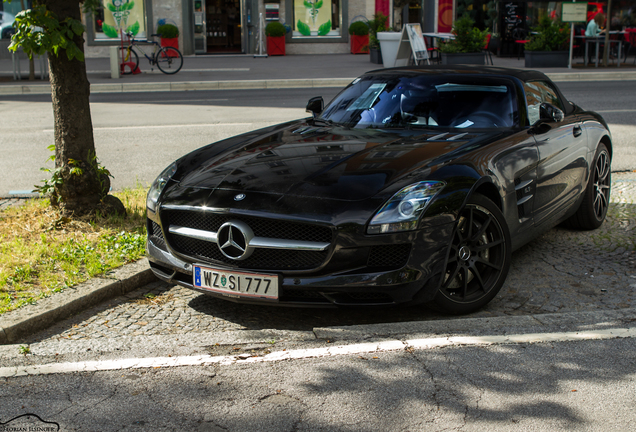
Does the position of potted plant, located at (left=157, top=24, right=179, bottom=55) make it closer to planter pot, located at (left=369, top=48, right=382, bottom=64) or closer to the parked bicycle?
the parked bicycle

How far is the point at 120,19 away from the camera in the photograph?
28.9m

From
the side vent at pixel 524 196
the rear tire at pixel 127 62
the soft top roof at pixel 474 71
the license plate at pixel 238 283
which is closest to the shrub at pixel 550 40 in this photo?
the rear tire at pixel 127 62

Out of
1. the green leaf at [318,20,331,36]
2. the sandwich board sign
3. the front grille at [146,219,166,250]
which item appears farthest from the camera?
the green leaf at [318,20,331,36]

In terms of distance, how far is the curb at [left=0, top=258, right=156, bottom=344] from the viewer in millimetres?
3816

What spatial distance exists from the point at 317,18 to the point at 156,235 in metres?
28.0

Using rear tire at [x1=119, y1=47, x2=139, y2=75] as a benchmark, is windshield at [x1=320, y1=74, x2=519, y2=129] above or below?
below

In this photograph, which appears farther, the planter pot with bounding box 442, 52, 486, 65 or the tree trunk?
the planter pot with bounding box 442, 52, 486, 65

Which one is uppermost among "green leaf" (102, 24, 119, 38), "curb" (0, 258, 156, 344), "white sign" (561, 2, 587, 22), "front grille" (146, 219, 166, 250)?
"green leaf" (102, 24, 119, 38)

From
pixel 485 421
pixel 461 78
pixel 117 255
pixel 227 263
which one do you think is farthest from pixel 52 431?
pixel 461 78

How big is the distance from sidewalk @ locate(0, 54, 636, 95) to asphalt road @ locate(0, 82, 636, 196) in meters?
1.00

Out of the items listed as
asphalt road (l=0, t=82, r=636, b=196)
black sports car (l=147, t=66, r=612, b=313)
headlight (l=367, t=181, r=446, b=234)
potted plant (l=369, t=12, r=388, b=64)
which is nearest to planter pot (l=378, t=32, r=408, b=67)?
potted plant (l=369, t=12, r=388, b=64)

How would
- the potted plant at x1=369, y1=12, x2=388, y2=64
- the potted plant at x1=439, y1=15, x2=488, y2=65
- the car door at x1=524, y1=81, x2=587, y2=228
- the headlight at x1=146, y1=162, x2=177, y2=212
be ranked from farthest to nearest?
the potted plant at x1=369, y1=12, x2=388, y2=64
the potted plant at x1=439, y1=15, x2=488, y2=65
the car door at x1=524, y1=81, x2=587, y2=228
the headlight at x1=146, y1=162, x2=177, y2=212

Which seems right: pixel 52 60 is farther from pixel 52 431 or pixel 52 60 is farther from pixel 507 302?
pixel 507 302

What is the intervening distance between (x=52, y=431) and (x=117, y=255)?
227cm
